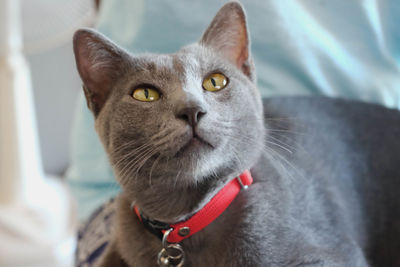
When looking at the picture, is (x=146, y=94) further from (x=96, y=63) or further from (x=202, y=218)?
(x=202, y=218)

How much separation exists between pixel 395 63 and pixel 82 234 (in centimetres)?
113

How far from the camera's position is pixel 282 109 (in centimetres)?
112

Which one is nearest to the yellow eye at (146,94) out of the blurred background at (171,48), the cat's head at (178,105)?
the cat's head at (178,105)

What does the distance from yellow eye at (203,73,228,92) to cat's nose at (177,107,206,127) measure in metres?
0.14

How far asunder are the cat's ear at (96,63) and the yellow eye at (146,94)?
0.32ft

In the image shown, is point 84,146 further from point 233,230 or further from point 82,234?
point 233,230

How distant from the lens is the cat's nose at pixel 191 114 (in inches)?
27.3

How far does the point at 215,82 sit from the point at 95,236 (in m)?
0.65

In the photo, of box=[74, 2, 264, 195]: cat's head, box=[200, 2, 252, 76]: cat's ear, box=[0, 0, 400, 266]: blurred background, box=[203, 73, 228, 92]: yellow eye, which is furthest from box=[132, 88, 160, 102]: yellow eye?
box=[0, 0, 400, 266]: blurred background

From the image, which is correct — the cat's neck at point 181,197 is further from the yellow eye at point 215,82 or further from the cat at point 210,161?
the yellow eye at point 215,82

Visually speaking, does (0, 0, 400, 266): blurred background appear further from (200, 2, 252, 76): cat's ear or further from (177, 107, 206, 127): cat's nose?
(177, 107, 206, 127): cat's nose

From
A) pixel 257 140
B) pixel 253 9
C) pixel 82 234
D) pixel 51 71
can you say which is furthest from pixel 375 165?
pixel 51 71

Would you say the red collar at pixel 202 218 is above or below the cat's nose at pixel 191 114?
below

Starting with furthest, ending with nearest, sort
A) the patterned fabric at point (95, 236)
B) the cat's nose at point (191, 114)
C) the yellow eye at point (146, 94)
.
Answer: the patterned fabric at point (95, 236) < the yellow eye at point (146, 94) < the cat's nose at point (191, 114)
